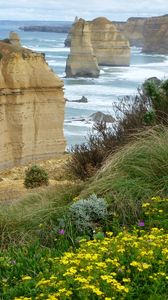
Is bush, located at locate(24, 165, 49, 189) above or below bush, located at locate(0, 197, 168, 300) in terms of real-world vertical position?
below

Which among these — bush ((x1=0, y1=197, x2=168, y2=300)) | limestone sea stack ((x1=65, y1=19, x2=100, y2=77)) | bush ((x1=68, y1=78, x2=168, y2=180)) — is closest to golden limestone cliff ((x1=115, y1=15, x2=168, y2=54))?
limestone sea stack ((x1=65, y1=19, x2=100, y2=77))

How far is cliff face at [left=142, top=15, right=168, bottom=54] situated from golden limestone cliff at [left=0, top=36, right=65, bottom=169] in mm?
117363

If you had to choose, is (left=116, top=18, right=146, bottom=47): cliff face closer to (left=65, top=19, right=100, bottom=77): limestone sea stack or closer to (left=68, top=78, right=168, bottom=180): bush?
(left=65, top=19, right=100, bottom=77): limestone sea stack

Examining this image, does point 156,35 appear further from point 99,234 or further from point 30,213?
point 99,234

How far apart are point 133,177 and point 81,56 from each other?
75.0m

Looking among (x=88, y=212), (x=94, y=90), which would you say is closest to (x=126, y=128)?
(x=88, y=212)

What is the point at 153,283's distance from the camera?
16.2 feet

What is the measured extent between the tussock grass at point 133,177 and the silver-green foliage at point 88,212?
201 millimetres

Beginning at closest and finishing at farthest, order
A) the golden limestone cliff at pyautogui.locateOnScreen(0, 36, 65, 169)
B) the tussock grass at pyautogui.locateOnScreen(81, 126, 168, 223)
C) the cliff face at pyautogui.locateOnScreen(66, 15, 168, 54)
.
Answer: the tussock grass at pyautogui.locateOnScreen(81, 126, 168, 223) < the golden limestone cliff at pyautogui.locateOnScreen(0, 36, 65, 169) < the cliff face at pyautogui.locateOnScreen(66, 15, 168, 54)

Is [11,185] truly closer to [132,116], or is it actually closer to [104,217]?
[132,116]

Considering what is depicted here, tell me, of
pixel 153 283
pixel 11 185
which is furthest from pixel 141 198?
pixel 11 185

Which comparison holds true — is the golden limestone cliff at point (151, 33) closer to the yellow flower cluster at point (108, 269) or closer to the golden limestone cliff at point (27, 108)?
the golden limestone cliff at point (27, 108)

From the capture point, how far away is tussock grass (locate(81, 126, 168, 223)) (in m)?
7.16

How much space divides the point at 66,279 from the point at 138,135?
5.19m
